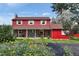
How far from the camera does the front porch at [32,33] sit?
663 centimetres

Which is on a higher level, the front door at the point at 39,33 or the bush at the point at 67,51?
the front door at the point at 39,33

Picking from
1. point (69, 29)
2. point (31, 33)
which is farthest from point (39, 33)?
point (69, 29)

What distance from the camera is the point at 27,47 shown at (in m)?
6.55

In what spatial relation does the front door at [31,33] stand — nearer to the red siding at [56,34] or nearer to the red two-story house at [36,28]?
the red two-story house at [36,28]

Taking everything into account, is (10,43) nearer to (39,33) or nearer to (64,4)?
(39,33)

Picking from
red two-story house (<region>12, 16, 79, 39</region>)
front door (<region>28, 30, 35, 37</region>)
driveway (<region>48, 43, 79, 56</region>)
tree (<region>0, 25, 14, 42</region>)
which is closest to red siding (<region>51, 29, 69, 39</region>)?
red two-story house (<region>12, 16, 79, 39</region>)

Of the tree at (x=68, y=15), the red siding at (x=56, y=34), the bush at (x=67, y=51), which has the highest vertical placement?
the tree at (x=68, y=15)

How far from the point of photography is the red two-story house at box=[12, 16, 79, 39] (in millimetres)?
6602

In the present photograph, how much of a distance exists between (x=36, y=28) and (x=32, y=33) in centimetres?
12

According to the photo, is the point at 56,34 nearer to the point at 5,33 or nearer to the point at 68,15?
the point at 68,15

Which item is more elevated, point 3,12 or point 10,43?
point 3,12

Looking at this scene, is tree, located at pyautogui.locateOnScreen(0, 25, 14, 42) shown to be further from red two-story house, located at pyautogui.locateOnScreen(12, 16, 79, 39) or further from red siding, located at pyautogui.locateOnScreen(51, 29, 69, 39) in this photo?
red siding, located at pyautogui.locateOnScreen(51, 29, 69, 39)

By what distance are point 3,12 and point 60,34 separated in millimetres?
1102

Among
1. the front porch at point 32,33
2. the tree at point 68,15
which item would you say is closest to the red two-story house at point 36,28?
the front porch at point 32,33
